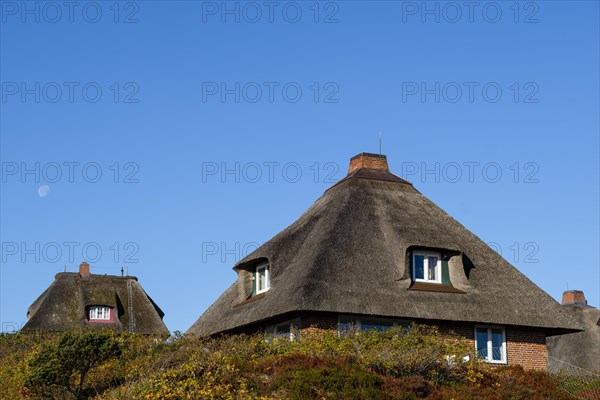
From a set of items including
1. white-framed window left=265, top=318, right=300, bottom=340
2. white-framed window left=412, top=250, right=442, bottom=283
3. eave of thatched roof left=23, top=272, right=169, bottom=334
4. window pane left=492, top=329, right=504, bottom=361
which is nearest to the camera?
white-framed window left=265, top=318, right=300, bottom=340

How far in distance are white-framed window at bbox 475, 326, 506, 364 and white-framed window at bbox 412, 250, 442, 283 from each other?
2.02 m

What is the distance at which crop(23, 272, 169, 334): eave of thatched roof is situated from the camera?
48906mm

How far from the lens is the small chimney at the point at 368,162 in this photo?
3256cm

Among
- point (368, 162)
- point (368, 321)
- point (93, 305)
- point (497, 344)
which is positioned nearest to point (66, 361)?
point (368, 321)

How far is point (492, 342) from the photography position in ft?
90.1

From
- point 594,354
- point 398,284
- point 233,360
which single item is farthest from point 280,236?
point 594,354

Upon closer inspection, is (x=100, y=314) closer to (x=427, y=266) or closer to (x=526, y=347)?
(x=427, y=266)

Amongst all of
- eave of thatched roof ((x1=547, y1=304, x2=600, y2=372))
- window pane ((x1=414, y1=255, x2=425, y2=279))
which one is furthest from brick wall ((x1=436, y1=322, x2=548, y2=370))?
eave of thatched roof ((x1=547, y1=304, x2=600, y2=372))

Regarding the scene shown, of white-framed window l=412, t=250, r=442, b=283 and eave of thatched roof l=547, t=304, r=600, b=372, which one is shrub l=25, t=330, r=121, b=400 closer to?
white-framed window l=412, t=250, r=442, b=283

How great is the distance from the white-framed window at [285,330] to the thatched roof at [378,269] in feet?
2.19

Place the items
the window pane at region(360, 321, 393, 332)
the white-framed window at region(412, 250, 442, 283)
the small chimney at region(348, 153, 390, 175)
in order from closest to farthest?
1. the window pane at region(360, 321, 393, 332)
2. the white-framed window at region(412, 250, 442, 283)
3. the small chimney at region(348, 153, 390, 175)

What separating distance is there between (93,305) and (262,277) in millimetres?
23269

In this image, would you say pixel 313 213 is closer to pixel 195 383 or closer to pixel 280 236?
pixel 280 236

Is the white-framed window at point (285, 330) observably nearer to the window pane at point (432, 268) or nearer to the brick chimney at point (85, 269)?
the window pane at point (432, 268)
